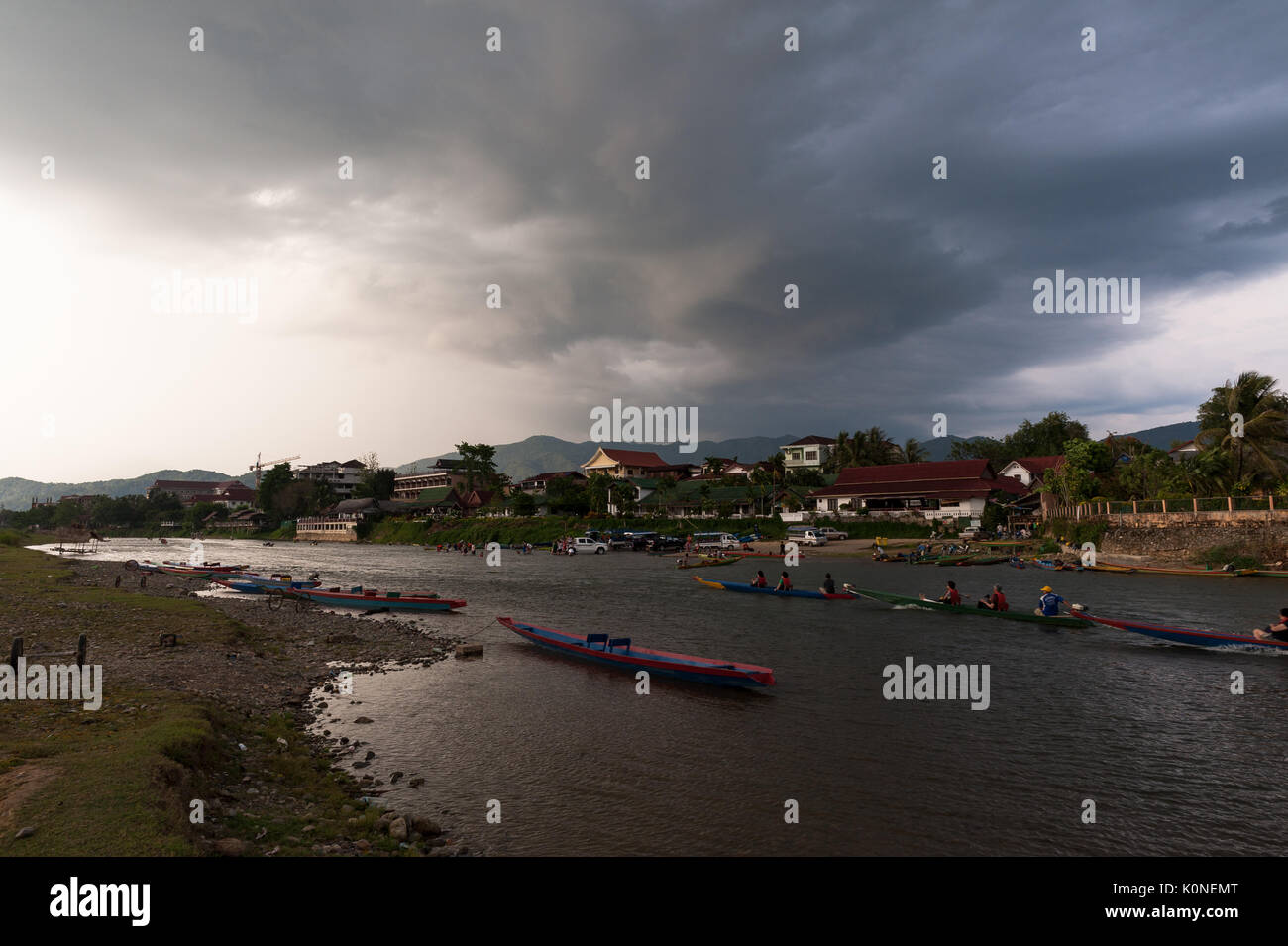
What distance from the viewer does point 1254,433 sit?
54.6 m

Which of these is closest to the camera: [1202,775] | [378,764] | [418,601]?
[1202,775]

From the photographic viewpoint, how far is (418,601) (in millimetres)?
40688

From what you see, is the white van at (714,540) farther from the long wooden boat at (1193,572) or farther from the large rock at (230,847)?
the large rock at (230,847)

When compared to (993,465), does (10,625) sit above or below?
below

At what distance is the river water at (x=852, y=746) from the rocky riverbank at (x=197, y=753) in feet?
4.18

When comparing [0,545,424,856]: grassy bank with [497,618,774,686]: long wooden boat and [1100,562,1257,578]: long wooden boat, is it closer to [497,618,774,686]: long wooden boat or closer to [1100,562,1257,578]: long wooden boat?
[497,618,774,686]: long wooden boat

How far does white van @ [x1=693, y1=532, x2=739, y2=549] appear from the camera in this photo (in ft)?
274

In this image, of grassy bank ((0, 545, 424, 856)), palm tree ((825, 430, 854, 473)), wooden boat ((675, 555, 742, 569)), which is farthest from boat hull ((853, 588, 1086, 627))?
palm tree ((825, 430, 854, 473))

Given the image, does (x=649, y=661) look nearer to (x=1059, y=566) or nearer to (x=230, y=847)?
(x=230, y=847)

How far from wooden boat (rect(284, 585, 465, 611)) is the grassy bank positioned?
59.1ft

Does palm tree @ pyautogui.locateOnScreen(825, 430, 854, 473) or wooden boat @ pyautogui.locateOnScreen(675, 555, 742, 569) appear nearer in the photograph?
wooden boat @ pyautogui.locateOnScreen(675, 555, 742, 569)

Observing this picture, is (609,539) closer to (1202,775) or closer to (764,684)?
(764,684)
